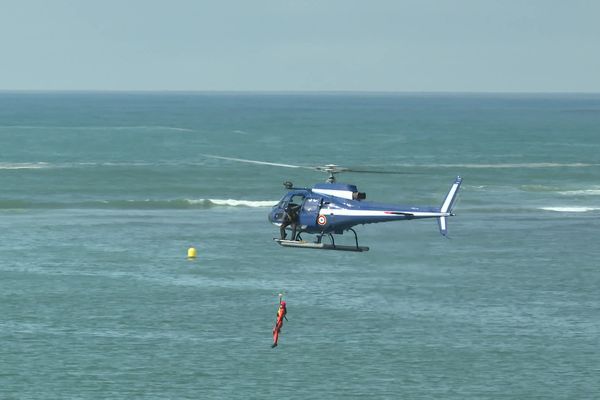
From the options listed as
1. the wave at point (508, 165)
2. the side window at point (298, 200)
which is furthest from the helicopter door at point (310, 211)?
the wave at point (508, 165)

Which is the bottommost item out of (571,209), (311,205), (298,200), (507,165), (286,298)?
(286,298)

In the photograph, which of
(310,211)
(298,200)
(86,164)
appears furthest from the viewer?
(86,164)

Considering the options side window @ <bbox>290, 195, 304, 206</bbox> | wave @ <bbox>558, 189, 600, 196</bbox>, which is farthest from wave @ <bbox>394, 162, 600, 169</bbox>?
side window @ <bbox>290, 195, 304, 206</bbox>

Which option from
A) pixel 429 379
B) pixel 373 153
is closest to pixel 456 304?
pixel 429 379

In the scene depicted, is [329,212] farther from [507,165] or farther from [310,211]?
[507,165]

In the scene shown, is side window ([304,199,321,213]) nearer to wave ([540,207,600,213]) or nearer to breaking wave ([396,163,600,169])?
wave ([540,207,600,213])

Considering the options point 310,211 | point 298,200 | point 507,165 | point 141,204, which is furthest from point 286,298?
point 507,165

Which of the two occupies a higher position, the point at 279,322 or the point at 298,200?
the point at 298,200
